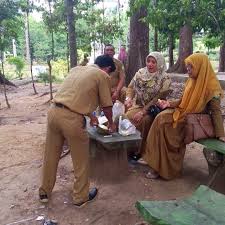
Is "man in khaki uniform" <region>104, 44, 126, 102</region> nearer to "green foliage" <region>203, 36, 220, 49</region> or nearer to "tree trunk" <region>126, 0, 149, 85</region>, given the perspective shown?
"green foliage" <region>203, 36, 220, 49</region>

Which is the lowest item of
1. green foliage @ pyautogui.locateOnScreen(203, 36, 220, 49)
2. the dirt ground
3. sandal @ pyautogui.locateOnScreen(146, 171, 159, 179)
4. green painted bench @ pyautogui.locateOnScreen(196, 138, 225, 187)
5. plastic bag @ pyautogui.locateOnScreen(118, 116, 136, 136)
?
the dirt ground

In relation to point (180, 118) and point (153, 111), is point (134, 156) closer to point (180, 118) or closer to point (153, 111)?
point (153, 111)

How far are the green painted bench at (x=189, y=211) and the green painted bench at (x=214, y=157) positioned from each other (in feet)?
4.51

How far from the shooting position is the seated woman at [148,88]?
4879 millimetres

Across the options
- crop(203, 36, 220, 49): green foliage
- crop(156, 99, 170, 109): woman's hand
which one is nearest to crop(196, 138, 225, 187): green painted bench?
crop(156, 99, 170, 109): woman's hand

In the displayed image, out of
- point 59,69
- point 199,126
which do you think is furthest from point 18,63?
point 199,126

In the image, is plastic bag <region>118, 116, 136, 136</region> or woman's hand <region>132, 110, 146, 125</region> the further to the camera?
woman's hand <region>132, 110, 146, 125</region>

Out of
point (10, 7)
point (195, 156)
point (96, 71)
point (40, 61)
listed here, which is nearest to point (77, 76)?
point (96, 71)

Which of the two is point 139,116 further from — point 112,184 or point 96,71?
point 96,71

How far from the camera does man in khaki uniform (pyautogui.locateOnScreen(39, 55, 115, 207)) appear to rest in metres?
3.80

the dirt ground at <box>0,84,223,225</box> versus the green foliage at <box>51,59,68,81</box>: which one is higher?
the green foliage at <box>51,59,68,81</box>

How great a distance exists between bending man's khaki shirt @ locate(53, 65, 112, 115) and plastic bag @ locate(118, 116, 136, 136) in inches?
27.0

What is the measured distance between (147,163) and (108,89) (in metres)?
1.32

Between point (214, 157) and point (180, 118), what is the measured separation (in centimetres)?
63
